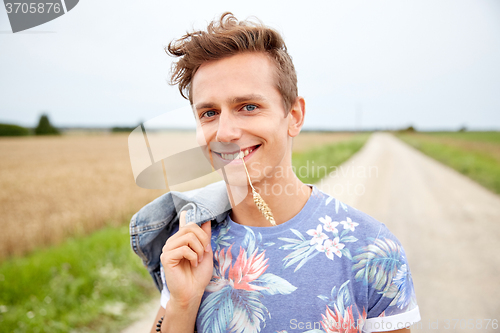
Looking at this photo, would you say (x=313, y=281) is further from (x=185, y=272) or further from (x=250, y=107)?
(x=250, y=107)

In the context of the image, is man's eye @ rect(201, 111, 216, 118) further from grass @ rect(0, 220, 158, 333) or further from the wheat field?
grass @ rect(0, 220, 158, 333)

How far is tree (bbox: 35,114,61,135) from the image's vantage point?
167ft

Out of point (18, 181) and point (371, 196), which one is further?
point (18, 181)

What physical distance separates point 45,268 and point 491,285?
20.8 ft

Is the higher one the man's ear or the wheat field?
the man's ear

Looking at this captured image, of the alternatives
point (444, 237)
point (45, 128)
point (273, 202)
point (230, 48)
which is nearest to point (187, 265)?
point (273, 202)

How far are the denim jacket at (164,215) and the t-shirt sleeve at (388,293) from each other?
2.69ft

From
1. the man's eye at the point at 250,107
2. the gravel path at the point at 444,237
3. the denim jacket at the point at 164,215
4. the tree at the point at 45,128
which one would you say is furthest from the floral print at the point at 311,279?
the tree at the point at 45,128

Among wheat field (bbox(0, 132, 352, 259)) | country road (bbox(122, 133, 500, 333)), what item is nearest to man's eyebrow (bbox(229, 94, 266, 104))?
wheat field (bbox(0, 132, 352, 259))

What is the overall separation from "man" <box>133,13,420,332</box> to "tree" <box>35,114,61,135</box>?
62620 mm

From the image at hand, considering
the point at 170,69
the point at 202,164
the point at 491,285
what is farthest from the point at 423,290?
the point at 170,69

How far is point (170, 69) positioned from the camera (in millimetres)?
1821

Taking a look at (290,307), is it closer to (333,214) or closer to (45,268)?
(333,214)

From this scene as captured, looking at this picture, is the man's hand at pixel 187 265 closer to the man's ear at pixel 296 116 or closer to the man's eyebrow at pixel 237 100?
the man's eyebrow at pixel 237 100
